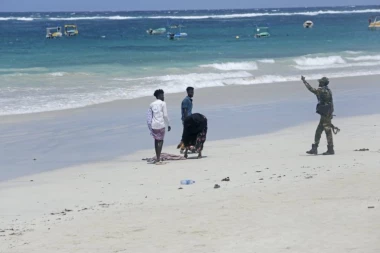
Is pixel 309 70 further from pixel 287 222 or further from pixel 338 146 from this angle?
pixel 287 222

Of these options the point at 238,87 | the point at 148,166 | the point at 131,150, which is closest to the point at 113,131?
the point at 131,150

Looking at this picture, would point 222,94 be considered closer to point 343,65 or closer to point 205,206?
point 205,206

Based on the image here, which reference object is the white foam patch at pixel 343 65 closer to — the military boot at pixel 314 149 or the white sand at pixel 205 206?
the white sand at pixel 205 206

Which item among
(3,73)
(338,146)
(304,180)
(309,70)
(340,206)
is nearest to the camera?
(340,206)

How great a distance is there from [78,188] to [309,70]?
86.6 feet

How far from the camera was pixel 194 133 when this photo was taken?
43.2 ft

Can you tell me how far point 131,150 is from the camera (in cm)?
1433

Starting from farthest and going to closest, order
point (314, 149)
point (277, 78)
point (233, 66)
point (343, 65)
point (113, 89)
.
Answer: point (343, 65) < point (233, 66) < point (277, 78) < point (113, 89) < point (314, 149)

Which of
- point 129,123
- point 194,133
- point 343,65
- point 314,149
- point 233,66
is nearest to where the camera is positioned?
point 314,149

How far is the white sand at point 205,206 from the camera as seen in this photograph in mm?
7504

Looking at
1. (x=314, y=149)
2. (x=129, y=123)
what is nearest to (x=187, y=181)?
(x=314, y=149)

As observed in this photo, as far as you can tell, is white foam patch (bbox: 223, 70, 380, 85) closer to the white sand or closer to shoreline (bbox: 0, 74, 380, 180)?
shoreline (bbox: 0, 74, 380, 180)

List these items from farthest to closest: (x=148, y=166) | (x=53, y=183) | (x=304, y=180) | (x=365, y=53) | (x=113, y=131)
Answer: (x=365, y=53) < (x=113, y=131) < (x=148, y=166) < (x=53, y=183) < (x=304, y=180)

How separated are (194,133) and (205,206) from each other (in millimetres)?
4306
